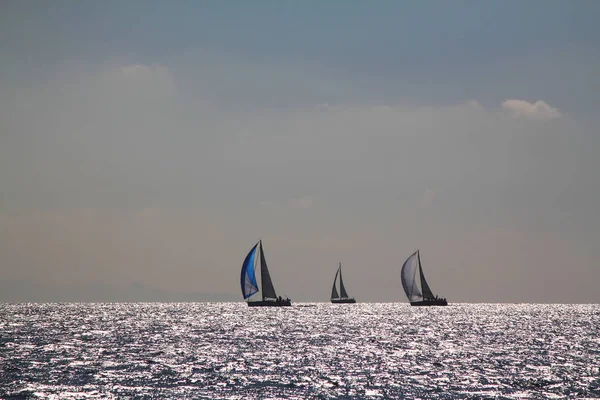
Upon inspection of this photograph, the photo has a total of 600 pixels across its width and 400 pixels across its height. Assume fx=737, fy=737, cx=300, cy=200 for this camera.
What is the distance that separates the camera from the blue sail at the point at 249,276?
142000 millimetres

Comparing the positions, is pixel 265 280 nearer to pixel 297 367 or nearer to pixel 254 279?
pixel 254 279

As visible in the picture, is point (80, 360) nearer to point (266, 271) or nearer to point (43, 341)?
point (43, 341)

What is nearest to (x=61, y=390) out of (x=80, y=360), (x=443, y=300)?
(x=80, y=360)

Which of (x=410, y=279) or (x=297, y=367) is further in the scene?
(x=410, y=279)

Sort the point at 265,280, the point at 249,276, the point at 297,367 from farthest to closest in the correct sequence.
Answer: the point at 265,280 → the point at 249,276 → the point at 297,367

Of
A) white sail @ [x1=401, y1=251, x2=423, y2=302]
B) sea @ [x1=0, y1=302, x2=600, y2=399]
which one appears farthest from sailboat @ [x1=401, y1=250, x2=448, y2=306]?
sea @ [x1=0, y1=302, x2=600, y2=399]

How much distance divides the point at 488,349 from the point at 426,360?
47.5 ft

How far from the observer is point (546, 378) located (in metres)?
52.9

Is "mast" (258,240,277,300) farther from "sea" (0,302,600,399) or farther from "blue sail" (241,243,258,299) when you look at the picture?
"sea" (0,302,600,399)

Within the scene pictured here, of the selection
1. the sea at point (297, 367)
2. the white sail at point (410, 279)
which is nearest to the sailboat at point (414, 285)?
the white sail at point (410, 279)

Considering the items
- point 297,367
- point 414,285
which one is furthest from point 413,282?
point 297,367

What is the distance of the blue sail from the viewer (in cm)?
14200

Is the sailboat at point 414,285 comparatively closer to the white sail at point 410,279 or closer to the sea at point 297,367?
the white sail at point 410,279

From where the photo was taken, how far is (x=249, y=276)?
144375mm
